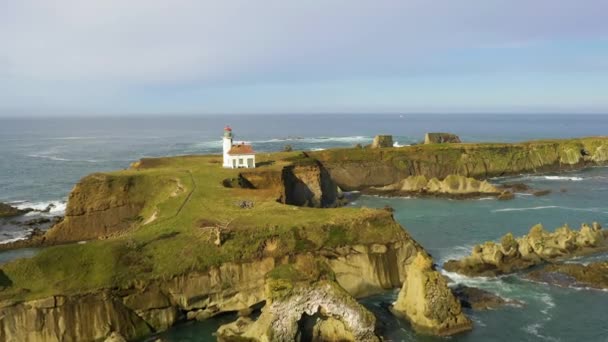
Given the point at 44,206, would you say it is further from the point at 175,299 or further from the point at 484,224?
the point at 484,224

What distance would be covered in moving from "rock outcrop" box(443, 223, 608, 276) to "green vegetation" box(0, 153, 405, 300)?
23.9 ft

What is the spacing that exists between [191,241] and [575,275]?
3182 centimetres

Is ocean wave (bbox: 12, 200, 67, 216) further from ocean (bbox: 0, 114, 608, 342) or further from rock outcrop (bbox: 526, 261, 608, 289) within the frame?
rock outcrop (bbox: 526, 261, 608, 289)

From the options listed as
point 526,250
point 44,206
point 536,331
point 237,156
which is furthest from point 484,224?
point 44,206

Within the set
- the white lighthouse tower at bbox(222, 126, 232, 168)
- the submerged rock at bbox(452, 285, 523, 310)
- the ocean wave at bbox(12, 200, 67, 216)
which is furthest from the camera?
the ocean wave at bbox(12, 200, 67, 216)

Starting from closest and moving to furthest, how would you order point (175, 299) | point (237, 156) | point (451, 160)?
point (175, 299) < point (237, 156) < point (451, 160)

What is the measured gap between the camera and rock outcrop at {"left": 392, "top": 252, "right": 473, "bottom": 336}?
33750 mm

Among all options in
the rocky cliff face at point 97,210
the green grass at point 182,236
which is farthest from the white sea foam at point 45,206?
the green grass at point 182,236

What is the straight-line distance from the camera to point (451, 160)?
326 feet

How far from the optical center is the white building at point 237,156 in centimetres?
7019

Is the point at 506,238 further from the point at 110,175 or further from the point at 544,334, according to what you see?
the point at 110,175

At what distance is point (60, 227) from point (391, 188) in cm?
5125

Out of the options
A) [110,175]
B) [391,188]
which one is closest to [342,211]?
[110,175]

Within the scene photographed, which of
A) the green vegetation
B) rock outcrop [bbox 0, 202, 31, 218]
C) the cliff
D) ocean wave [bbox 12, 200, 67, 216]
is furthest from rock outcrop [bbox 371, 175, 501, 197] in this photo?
rock outcrop [bbox 0, 202, 31, 218]
